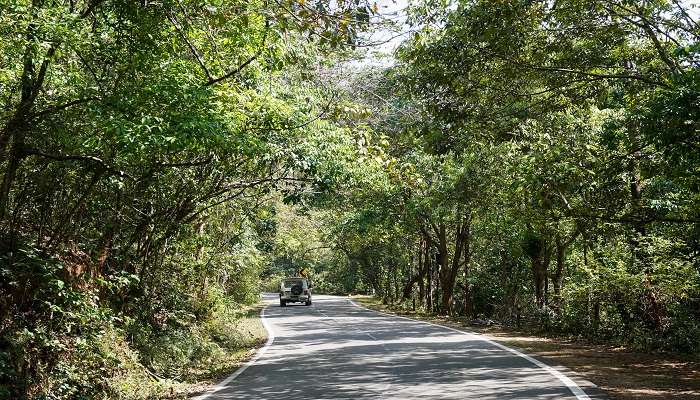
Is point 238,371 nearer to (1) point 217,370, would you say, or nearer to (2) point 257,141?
(1) point 217,370

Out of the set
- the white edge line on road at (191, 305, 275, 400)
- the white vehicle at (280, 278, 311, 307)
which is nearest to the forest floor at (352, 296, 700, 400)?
the white edge line on road at (191, 305, 275, 400)

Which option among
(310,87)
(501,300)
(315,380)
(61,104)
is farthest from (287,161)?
(501,300)

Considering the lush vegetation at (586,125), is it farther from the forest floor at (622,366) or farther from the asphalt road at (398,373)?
the asphalt road at (398,373)

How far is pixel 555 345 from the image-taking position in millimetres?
15742

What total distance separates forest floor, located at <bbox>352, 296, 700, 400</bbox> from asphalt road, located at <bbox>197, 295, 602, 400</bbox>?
0.47 meters

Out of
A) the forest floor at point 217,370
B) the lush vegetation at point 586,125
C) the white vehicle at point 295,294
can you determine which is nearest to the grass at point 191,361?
the forest floor at point 217,370

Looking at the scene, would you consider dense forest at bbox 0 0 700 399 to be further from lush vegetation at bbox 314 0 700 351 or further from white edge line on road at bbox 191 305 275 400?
white edge line on road at bbox 191 305 275 400

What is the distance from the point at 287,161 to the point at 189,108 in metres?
4.42

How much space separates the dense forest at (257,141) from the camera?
7.27 m

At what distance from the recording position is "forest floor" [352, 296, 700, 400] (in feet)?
30.4

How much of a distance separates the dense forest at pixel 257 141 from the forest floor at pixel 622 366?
48.5 inches

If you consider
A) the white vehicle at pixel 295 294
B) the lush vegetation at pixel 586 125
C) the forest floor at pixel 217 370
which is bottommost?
the forest floor at pixel 217 370

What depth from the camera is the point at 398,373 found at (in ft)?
36.4

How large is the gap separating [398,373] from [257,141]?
17.3 feet
